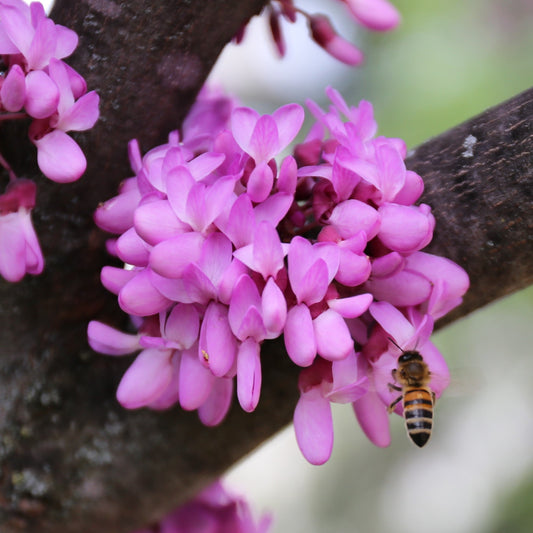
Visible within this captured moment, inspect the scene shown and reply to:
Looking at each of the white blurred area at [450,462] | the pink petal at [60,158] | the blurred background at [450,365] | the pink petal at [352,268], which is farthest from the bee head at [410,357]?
the white blurred area at [450,462]

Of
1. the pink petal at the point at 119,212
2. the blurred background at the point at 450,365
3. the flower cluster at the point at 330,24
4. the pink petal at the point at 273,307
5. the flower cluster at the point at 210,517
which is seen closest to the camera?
the pink petal at the point at 273,307

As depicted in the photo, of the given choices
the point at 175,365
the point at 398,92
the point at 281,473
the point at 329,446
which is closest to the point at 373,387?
the point at 329,446

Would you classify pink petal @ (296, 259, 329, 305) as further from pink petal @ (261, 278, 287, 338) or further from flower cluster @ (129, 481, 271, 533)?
flower cluster @ (129, 481, 271, 533)

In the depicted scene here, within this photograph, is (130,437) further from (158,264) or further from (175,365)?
(158,264)

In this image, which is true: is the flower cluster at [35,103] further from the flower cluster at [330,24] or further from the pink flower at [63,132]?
the flower cluster at [330,24]

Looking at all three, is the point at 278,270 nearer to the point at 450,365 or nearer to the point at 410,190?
the point at 410,190

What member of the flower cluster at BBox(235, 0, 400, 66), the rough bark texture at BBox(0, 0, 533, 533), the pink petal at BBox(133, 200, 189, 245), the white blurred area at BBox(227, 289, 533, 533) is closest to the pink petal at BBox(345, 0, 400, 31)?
the flower cluster at BBox(235, 0, 400, 66)
